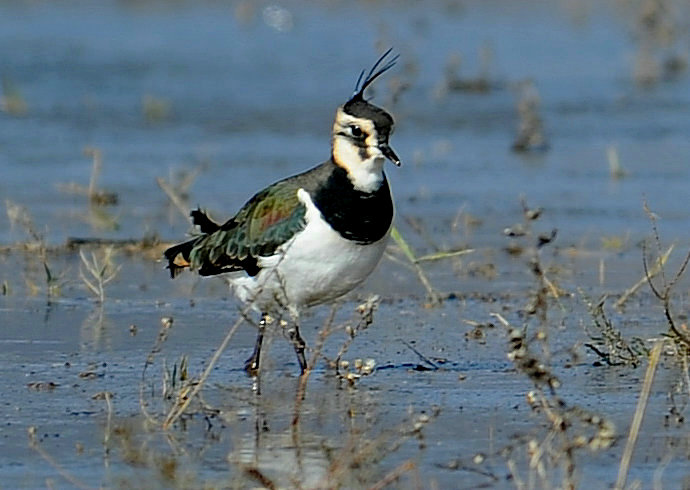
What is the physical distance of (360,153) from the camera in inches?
259

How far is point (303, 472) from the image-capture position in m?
5.16

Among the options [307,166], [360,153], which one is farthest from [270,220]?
[307,166]

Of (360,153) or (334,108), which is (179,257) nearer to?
(360,153)

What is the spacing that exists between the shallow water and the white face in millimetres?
746

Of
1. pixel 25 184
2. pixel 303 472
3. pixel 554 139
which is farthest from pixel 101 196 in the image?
pixel 303 472

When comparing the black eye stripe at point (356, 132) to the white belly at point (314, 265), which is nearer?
the white belly at point (314, 265)

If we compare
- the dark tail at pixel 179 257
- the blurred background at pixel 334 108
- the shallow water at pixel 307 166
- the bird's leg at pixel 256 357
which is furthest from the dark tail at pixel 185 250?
the blurred background at pixel 334 108

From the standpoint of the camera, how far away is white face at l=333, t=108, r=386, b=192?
6.55 meters

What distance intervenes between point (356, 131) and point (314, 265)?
1.74 ft

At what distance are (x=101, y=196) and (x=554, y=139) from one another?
4.17m

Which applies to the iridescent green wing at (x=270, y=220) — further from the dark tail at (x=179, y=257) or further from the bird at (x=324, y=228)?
the dark tail at (x=179, y=257)

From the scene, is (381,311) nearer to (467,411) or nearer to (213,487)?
(467,411)

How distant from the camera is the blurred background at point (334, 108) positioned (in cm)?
1059

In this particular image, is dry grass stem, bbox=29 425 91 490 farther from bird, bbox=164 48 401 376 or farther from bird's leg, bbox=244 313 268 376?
bird's leg, bbox=244 313 268 376
